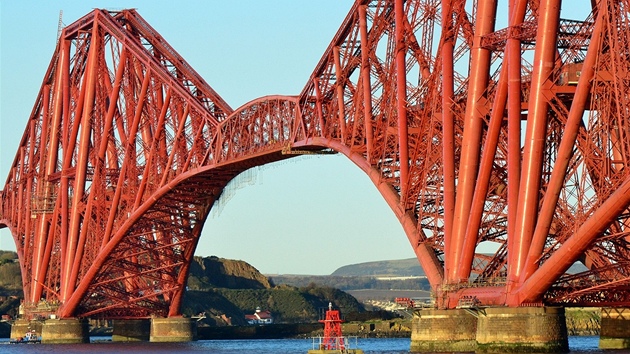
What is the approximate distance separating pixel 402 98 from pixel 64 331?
50.0 m

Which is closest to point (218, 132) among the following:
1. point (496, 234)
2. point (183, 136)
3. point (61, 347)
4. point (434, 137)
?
point (183, 136)

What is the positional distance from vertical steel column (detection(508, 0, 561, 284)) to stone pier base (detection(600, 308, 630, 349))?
61.5ft

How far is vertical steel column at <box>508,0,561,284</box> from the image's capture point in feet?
201

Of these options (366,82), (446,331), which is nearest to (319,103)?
(366,82)

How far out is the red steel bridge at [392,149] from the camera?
61219mm

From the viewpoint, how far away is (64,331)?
4685 inches

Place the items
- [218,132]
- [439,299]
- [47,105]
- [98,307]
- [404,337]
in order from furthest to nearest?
[404,337] < [47,105] < [98,307] < [218,132] < [439,299]

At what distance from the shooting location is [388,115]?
270ft

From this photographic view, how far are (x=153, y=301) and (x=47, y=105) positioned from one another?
81.8ft

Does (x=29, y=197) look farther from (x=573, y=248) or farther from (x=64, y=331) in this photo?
(x=573, y=248)

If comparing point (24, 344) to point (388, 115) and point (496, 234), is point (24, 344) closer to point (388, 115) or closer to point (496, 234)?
point (388, 115)

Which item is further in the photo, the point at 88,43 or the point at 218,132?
the point at 88,43

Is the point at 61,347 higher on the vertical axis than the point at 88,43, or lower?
lower

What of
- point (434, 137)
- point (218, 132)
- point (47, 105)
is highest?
point (47, 105)
